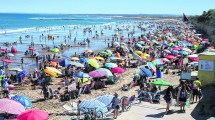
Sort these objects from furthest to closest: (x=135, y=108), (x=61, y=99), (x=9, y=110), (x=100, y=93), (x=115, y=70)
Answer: (x=115, y=70) → (x=100, y=93) → (x=61, y=99) → (x=135, y=108) → (x=9, y=110)

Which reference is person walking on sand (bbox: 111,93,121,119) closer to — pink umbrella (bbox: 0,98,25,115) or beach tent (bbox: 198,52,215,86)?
pink umbrella (bbox: 0,98,25,115)

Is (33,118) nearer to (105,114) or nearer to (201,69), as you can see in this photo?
(105,114)

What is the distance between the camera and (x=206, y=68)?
18.9m

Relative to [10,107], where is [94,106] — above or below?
below

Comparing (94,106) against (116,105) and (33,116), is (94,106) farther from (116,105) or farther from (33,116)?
(33,116)

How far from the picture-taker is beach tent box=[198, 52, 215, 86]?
18641 millimetres

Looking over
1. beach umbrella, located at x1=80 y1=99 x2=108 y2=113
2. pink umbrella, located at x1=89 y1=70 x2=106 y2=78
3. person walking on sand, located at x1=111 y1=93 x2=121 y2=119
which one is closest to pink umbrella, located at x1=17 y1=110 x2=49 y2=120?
beach umbrella, located at x1=80 y1=99 x2=108 y2=113

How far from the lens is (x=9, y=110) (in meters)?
11.8

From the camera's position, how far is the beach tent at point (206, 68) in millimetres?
18641

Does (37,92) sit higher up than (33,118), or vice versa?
(33,118)

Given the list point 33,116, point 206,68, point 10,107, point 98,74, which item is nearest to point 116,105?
point 33,116

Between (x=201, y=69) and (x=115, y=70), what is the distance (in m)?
6.04

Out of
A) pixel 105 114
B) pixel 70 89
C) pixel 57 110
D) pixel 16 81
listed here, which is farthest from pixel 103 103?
pixel 16 81

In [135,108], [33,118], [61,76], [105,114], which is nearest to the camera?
[33,118]
